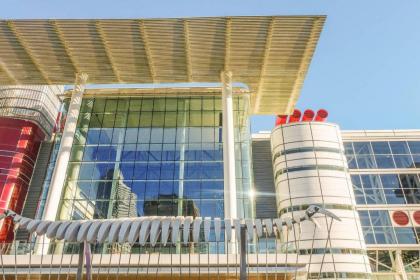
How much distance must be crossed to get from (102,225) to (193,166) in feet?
63.9

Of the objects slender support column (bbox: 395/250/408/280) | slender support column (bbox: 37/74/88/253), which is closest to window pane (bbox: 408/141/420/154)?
slender support column (bbox: 395/250/408/280)

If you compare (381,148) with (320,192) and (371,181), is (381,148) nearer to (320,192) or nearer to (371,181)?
(371,181)

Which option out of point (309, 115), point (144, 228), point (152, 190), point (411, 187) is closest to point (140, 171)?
point (152, 190)

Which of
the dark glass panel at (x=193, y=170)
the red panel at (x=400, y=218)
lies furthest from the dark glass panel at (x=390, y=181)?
the dark glass panel at (x=193, y=170)

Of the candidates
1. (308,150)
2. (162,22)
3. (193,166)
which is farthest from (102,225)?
(308,150)

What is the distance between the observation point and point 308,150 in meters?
29.6

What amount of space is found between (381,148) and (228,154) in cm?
1771

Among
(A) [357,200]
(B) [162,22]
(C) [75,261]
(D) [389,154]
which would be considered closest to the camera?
(C) [75,261]

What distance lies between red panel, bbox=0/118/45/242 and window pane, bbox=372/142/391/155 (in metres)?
33.1

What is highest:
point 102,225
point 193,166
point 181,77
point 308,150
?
point 181,77

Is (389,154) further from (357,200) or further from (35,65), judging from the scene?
(35,65)

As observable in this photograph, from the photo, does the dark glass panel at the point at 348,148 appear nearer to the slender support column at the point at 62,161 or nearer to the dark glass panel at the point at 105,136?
the dark glass panel at the point at 105,136

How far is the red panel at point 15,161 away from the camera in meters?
26.6

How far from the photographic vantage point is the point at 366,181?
99.1 ft
